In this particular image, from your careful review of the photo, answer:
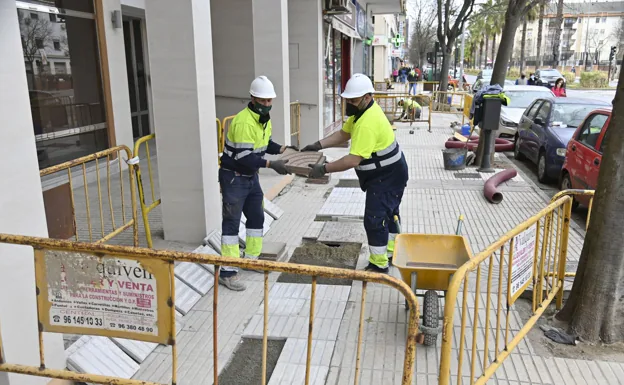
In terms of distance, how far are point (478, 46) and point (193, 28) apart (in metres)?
103

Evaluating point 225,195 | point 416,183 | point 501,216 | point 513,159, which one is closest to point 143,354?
point 225,195

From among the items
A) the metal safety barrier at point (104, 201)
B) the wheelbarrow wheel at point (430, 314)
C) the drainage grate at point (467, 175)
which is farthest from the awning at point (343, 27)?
the wheelbarrow wheel at point (430, 314)

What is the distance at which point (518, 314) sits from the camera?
4.32m

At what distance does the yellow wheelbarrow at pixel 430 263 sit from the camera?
144 inches

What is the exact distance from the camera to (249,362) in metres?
3.71

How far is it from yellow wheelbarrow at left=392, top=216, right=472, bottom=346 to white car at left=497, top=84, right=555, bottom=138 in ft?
A: 29.2

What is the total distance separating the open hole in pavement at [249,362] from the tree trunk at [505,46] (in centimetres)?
914

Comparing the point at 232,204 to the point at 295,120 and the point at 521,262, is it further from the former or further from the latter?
the point at 295,120

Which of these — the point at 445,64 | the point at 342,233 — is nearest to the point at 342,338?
the point at 342,233

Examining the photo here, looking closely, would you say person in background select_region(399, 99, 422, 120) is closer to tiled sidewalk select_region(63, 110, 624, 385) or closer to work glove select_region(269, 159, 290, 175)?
tiled sidewalk select_region(63, 110, 624, 385)

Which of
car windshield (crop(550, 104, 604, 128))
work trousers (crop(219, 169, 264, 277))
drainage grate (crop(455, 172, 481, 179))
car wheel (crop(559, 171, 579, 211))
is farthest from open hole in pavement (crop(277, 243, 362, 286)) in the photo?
car windshield (crop(550, 104, 604, 128))

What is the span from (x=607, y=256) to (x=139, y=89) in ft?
31.9

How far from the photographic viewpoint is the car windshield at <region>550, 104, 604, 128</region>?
31.8 ft

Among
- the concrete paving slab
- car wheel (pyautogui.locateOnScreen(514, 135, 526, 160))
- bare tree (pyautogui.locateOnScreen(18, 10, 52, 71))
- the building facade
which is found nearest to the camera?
the building facade
